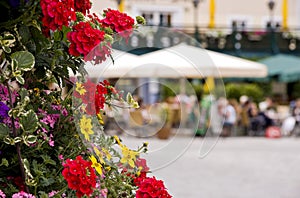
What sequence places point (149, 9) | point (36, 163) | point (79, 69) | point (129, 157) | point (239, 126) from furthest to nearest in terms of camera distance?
point (149, 9) < point (239, 126) < point (129, 157) < point (79, 69) < point (36, 163)

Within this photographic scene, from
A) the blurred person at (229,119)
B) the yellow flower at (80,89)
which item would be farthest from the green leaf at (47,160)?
the blurred person at (229,119)

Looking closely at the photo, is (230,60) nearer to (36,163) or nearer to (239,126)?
(239,126)

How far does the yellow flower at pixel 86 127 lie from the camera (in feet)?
7.48

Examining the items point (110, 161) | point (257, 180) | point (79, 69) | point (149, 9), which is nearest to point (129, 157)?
point (110, 161)

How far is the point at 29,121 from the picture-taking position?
2.16 metres

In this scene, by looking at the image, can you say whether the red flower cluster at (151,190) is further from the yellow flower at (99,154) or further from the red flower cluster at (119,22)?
the red flower cluster at (119,22)

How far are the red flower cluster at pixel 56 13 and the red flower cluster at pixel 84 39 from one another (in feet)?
0.14

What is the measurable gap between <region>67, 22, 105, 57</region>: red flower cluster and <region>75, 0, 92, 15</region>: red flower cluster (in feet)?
0.64

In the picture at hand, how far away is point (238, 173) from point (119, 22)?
29.9ft

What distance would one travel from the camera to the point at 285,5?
101 ft

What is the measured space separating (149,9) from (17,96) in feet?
92.0

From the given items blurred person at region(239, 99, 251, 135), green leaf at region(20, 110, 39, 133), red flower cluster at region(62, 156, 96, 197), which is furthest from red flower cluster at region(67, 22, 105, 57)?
blurred person at region(239, 99, 251, 135)

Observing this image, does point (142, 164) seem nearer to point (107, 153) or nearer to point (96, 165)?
point (107, 153)

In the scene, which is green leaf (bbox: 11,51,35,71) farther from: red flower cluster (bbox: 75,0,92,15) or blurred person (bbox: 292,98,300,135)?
blurred person (bbox: 292,98,300,135)
